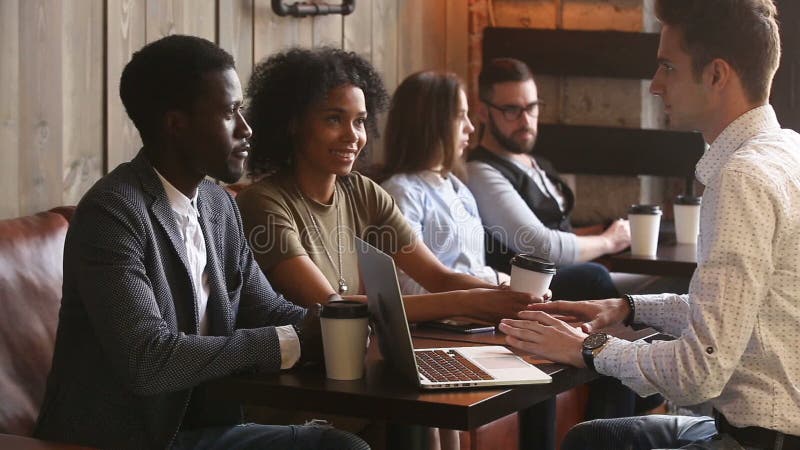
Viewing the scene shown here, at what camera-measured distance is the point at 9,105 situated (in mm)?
2377

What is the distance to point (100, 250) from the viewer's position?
5.81 ft

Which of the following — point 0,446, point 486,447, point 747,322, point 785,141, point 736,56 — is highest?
point 736,56

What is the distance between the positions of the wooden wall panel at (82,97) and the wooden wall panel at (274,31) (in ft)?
2.44

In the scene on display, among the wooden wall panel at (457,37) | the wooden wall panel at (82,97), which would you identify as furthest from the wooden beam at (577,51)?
the wooden wall panel at (82,97)

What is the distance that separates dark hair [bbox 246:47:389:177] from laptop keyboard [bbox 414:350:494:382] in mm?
1000

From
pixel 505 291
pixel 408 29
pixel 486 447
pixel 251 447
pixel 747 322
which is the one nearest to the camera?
pixel 747 322

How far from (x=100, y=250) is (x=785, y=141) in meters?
1.12

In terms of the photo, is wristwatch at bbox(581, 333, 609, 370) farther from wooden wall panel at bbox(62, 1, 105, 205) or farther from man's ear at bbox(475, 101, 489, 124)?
man's ear at bbox(475, 101, 489, 124)

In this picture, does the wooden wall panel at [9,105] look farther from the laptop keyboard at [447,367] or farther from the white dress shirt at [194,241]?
the laptop keyboard at [447,367]

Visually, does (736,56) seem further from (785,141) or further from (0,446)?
(0,446)

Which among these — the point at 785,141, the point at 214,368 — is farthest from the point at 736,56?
the point at 214,368

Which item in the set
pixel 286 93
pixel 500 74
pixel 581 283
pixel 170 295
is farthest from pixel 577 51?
pixel 170 295

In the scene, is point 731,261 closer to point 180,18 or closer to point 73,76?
point 73,76

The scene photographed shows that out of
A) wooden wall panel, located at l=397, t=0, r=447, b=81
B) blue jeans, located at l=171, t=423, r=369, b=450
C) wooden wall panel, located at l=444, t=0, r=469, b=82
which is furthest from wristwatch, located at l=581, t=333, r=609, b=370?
wooden wall panel, located at l=444, t=0, r=469, b=82
